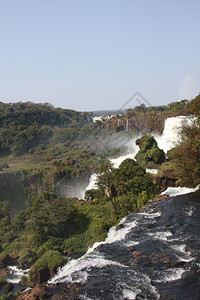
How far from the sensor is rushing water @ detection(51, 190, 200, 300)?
324 inches

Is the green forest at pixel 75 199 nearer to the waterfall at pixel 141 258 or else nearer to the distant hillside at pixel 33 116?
the waterfall at pixel 141 258

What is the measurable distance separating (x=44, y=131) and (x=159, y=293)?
193 ft

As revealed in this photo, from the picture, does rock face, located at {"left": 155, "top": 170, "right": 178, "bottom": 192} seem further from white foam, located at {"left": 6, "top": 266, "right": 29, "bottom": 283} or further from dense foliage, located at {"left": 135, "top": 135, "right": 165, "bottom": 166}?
white foam, located at {"left": 6, "top": 266, "right": 29, "bottom": 283}

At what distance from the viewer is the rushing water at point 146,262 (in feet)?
27.0

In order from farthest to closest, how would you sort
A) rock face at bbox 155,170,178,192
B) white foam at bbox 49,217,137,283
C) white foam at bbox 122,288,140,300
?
1. rock face at bbox 155,170,178,192
2. white foam at bbox 49,217,137,283
3. white foam at bbox 122,288,140,300

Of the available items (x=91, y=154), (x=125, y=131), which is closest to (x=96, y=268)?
(x=91, y=154)

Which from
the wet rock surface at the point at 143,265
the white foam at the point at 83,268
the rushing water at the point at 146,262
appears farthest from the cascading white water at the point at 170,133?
the white foam at the point at 83,268

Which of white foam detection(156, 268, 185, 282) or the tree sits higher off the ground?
the tree

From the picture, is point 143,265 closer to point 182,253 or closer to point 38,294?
point 182,253

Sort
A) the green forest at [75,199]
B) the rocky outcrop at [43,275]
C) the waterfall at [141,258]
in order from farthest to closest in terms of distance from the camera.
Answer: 1. the green forest at [75,199]
2. the rocky outcrop at [43,275]
3. the waterfall at [141,258]

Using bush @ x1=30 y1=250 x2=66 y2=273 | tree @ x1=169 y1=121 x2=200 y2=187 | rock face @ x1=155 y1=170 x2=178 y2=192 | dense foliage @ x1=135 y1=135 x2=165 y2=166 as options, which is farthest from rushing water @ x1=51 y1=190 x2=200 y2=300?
dense foliage @ x1=135 y1=135 x2=165 y2=166

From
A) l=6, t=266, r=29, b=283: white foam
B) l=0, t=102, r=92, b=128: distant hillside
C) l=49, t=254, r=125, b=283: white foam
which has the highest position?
l=0, t=102, r=92, b=128: distant hillside

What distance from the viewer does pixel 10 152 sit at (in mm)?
57156

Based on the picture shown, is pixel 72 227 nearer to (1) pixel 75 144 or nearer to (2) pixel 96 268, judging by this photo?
(2) pixel 96 268
